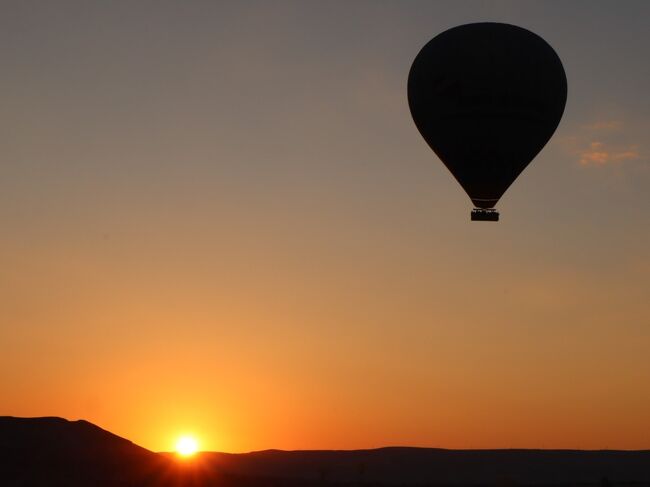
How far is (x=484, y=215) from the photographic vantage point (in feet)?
155

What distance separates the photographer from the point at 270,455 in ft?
422

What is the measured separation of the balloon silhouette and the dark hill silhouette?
92.3 feet

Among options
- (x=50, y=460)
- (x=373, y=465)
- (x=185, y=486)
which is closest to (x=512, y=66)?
(x=185, y=486)

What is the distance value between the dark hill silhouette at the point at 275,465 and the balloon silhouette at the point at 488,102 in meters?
28.1

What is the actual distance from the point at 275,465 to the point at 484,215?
79143 mm

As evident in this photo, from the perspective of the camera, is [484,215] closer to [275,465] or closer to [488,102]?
[488,102]

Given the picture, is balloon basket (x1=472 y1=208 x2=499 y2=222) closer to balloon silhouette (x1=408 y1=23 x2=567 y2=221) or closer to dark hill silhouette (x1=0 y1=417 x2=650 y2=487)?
balloon silhouette (x1=408 y1=23 x2=567 y2=221)

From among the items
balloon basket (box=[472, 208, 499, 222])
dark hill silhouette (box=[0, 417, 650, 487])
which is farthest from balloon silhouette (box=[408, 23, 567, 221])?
dark hill silhouette (box=[0, 417, 650, 487])

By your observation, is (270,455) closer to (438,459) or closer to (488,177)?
(438,459)

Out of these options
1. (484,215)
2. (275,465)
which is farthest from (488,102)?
(275,465)

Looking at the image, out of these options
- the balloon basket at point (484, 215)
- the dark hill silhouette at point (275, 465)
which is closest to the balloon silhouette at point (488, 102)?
the balloon basket at point (484, 215)

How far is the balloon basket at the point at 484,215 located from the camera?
47.2 meters

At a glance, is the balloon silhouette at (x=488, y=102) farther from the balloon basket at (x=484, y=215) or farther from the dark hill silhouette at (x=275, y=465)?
the dark hill silhouette at (x=275, y=465)

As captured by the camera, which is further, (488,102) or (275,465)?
(275,465)
